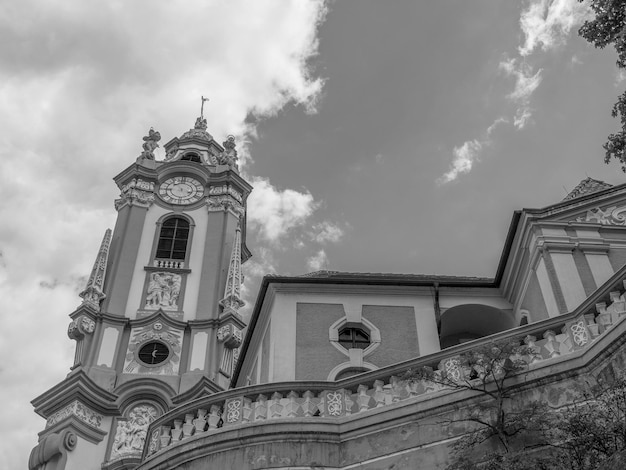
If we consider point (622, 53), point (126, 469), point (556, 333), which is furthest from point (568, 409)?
point (126, 469)

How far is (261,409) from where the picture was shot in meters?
13.5

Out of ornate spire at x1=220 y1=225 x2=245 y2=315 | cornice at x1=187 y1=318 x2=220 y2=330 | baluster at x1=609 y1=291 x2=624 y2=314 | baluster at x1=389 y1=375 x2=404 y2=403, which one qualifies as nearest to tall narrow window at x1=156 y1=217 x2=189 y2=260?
ornate spire at x1=220 y1=225 x2=245 y2=315

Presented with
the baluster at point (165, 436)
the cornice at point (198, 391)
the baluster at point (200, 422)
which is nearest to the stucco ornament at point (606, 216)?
the baluster at point (200, 422)

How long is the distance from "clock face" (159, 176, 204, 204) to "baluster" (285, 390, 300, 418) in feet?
91.2

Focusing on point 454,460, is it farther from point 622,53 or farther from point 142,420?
point 142,420

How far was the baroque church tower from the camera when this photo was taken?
3059cm

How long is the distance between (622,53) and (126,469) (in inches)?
960

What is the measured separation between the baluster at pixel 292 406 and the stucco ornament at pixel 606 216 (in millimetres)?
9552

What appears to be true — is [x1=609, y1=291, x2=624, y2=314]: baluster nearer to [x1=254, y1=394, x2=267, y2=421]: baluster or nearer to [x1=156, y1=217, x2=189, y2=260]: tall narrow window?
[x1=254, y1=394, x2=267, y2=421]: baluster

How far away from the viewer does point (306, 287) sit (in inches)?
→ 754

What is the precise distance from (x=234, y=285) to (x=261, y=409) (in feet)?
73.8

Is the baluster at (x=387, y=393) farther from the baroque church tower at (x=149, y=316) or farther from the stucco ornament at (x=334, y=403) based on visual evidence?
the baroque church tower at (x=149, y=316)

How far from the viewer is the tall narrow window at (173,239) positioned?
37375mm

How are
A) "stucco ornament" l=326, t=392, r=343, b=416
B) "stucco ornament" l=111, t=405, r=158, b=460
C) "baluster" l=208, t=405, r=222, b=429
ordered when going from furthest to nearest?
"stucco ornament" l=111, t=405, r=158, b=460 → "baluster" l=208, t=405, r=222, b=429 → "stucco ornament" l=326, t=392, r=343, b=416
